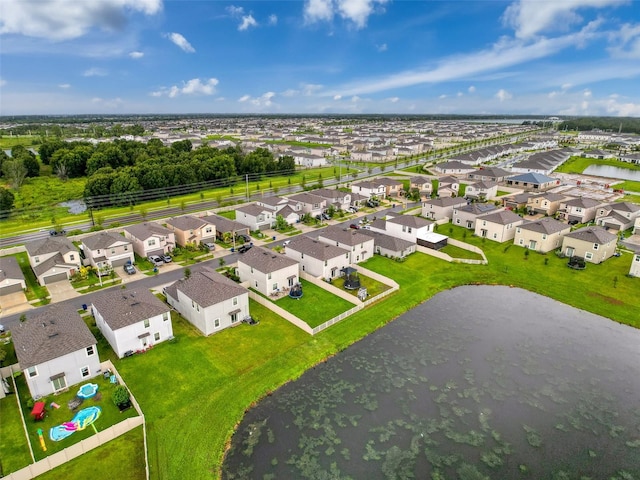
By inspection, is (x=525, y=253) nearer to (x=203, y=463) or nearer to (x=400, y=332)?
(x=400, y=332)

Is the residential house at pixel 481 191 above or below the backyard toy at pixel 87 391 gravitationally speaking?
above

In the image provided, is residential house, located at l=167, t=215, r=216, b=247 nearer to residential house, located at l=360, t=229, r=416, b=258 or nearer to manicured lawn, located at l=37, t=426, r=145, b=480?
residential house, located at l=360, t=229, r=416, b=258

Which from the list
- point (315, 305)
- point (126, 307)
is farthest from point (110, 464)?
point (315, 305)

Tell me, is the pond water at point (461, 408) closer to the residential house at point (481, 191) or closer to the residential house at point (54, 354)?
the residential house at point (54, 354)

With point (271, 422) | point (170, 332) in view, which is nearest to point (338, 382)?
point (271, 422)

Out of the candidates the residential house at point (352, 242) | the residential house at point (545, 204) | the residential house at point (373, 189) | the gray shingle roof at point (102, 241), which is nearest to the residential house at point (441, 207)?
the residential house at point (545, 204)

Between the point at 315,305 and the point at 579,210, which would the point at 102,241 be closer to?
the point at 315,305

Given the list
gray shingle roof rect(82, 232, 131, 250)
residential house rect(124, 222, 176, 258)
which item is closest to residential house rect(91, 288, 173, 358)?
gray shingle roof rect(82, 232, 131, 250)
